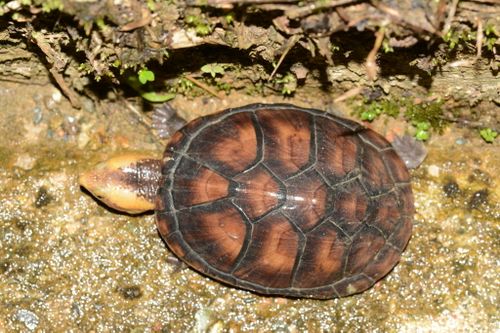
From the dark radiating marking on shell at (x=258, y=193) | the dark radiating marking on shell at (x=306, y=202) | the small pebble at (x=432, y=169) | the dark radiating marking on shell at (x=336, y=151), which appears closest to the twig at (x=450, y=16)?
the dark radiating marking on shell at (x=336, y=151)

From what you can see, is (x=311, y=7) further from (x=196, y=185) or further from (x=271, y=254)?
(x=271, y=254)

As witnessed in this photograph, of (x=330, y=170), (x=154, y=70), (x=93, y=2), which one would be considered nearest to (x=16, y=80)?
(x=154, y=70)

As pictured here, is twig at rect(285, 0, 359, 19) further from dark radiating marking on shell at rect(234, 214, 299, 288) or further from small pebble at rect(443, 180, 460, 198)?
small pebble at rect(443, 180, 460, 198)

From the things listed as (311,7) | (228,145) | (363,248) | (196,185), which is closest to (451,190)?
(363,248)

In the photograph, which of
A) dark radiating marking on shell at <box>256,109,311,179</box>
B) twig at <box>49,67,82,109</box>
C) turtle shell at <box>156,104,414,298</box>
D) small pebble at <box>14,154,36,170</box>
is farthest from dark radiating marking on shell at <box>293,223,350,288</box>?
small pebble at <box>14,154,36,170</box>

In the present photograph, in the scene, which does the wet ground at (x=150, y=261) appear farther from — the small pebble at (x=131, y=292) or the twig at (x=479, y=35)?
the twig at (x=479, y=35)

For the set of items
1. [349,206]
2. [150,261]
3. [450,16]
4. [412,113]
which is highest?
[450,16]

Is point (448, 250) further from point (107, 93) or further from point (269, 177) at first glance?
point (107, 93)
